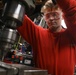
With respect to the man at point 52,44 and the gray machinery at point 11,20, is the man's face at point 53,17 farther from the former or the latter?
the gray machinery at point 11,20

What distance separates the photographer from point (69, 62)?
3.67 ft

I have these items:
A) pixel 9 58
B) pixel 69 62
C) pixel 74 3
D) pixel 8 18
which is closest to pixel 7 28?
pixel 8 18

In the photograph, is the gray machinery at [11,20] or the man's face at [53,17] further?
the man's face at [53,17]

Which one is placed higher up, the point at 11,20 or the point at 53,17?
the point at 53,17

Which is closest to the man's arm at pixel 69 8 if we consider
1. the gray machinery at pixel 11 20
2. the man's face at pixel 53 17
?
the gray machinery at pixel 11 20

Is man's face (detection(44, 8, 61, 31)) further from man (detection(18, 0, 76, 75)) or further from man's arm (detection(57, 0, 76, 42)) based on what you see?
man's arm (detection(57, 0, 76, 42))

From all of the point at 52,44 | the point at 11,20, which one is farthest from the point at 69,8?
the point at 52,44

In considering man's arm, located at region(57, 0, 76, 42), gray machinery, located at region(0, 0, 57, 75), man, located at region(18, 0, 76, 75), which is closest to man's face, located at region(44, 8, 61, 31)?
man, located at region(18, 0, 76, 75)

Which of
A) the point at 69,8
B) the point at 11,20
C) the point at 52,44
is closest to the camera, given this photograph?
the point at 11,20

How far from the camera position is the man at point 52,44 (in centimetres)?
109

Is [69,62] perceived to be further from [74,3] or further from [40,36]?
[74,3]

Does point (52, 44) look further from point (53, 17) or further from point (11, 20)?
point (11, 20)

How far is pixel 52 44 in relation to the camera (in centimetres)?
116

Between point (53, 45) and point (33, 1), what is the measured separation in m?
0.54
